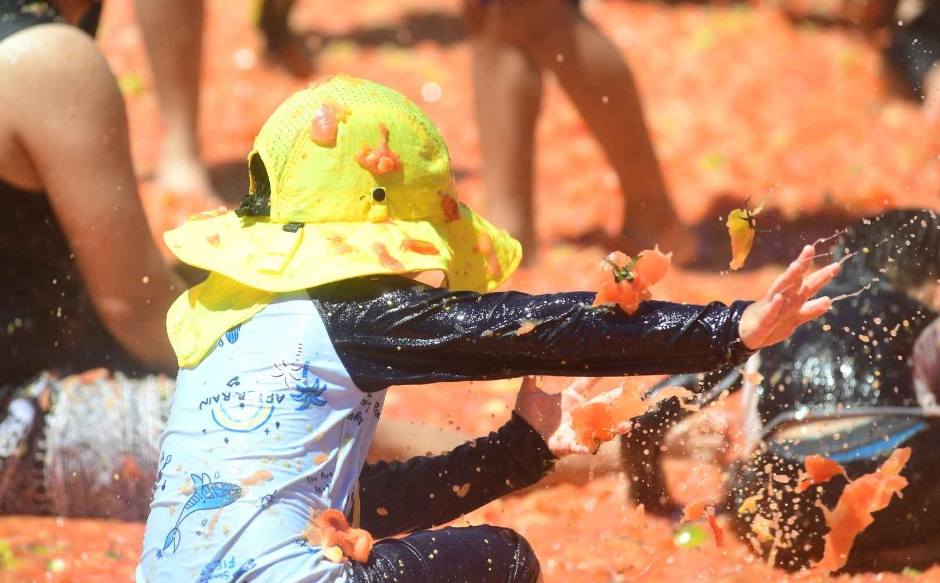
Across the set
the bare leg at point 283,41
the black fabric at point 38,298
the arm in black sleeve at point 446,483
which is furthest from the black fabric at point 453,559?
the bare leg at point 283,41

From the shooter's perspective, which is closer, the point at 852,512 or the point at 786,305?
the point at 786,305

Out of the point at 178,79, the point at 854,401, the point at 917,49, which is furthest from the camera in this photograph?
the point at 917,49

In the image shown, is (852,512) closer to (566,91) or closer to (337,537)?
(337,537)

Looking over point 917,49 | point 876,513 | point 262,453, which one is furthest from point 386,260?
point 917,49

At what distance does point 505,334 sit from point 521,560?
37cm

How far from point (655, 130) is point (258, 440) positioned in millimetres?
3018

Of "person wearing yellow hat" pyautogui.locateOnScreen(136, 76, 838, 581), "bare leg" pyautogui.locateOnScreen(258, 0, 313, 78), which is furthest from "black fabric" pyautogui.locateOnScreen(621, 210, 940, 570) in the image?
"bare leg" pyautogui.locateOnScreen(258, 0, 313, 78)

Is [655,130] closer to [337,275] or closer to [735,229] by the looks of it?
[735,229]

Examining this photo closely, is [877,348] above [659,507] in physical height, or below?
above

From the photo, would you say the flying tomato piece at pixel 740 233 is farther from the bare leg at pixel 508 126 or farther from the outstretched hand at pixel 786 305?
the bare leg at pixel 508 126

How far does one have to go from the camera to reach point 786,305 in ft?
4.40

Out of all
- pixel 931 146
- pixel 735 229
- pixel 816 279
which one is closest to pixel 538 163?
pixel 931 146

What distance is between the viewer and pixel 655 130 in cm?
425

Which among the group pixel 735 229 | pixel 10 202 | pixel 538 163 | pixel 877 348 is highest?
pixel 735 229
